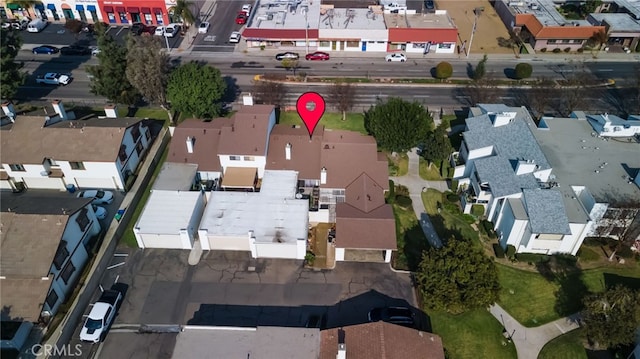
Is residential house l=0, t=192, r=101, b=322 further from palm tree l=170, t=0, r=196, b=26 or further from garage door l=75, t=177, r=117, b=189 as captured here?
palm tree l=170, t=0, r=196, b=26

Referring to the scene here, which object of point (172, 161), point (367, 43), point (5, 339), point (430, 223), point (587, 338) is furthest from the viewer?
point (367, 43)

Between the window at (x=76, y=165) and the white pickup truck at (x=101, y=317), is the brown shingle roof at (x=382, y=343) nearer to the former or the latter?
the white pickup truck at (x=101, y=317)

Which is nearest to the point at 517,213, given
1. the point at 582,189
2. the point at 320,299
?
the point at 582,189

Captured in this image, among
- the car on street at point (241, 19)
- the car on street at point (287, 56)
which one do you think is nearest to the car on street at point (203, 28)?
the car on street at point (241, 19)

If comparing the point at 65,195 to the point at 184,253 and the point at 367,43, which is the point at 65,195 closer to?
the point at 184,253

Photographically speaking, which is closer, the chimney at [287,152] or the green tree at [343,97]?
the chimney at [287,152]

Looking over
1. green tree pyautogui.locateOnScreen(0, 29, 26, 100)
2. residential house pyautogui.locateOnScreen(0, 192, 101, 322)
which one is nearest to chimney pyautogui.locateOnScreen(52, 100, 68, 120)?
green tree pyautogui.locateOnScreen(0, 29, 26, 100)
